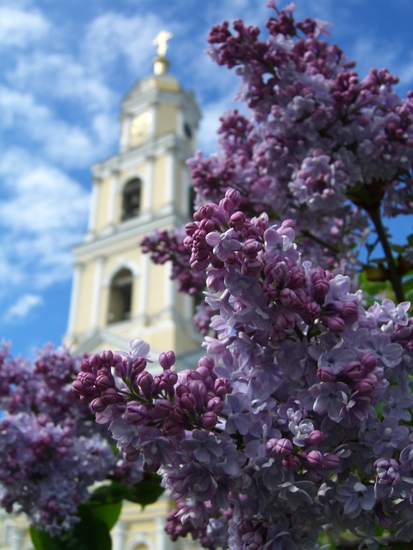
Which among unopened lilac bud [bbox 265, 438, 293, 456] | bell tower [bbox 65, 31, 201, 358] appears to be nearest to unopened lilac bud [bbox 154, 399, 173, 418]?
unopened lilac bud [bbox 265, 438, 293, 456]

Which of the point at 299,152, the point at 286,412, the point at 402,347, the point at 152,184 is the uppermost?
the point at 152,184

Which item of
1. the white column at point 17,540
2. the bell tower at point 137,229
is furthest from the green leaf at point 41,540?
the bell tower at point 137,229

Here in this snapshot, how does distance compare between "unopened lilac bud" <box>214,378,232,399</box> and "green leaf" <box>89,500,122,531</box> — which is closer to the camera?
"unopened lilac bud" <box>214,378,232,399</box>

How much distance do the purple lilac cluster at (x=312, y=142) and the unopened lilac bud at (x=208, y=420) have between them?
1174 mm

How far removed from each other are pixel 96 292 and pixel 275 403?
20.0 m

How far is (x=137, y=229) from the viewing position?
20875mm

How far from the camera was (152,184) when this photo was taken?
21.9 metres

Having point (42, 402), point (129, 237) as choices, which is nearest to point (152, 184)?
point (129, 237)

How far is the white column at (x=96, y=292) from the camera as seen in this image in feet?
66.6

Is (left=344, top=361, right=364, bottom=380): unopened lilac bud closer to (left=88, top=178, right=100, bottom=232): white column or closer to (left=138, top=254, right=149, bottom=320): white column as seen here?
(left=138, top=254, right=149, bottom=320): white column

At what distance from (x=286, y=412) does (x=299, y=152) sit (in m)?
1.31

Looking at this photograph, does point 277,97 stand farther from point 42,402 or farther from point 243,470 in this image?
point 42,402

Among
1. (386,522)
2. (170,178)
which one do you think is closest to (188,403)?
(386,522)

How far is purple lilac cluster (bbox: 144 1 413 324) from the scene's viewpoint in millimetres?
2146
